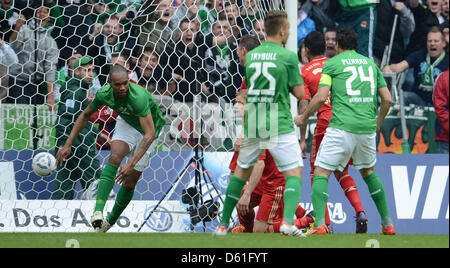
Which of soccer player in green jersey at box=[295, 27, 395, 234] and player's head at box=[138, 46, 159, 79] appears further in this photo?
player's head at box=[138, 46, 159, 79]

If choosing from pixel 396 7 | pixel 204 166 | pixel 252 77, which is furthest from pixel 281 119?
pixel 396 7

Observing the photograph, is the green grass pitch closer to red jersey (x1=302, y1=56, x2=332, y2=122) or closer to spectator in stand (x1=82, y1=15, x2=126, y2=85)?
red jersey (x1=302, y1=56, x2=332, y2=122)

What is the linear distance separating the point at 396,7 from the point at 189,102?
4435mm

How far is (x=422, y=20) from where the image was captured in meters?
11.9

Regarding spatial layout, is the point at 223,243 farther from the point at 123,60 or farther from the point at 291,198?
the point at 123,60

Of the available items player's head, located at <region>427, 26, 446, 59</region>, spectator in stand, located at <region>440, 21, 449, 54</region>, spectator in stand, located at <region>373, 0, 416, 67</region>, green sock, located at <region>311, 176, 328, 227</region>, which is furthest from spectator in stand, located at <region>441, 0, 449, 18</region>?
green sock, located at <region>311, 176, 328, 227</region>

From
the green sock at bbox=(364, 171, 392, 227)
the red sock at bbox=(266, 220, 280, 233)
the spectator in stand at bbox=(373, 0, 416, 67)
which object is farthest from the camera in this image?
the spectator in stand at bbox=(373, 0, 416, 67)

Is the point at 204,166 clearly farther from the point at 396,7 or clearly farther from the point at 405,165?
the point at 396,7

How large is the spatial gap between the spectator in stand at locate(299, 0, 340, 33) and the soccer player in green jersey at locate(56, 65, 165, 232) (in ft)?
14.4

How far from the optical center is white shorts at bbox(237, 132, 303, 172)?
5.55 metres

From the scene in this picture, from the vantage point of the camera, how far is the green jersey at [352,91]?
248 inches

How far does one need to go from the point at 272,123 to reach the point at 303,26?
569 cm

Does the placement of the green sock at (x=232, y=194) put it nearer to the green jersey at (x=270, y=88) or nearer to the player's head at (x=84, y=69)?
the green jersey at (x=270, y=88)

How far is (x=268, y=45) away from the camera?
5.68 meters
